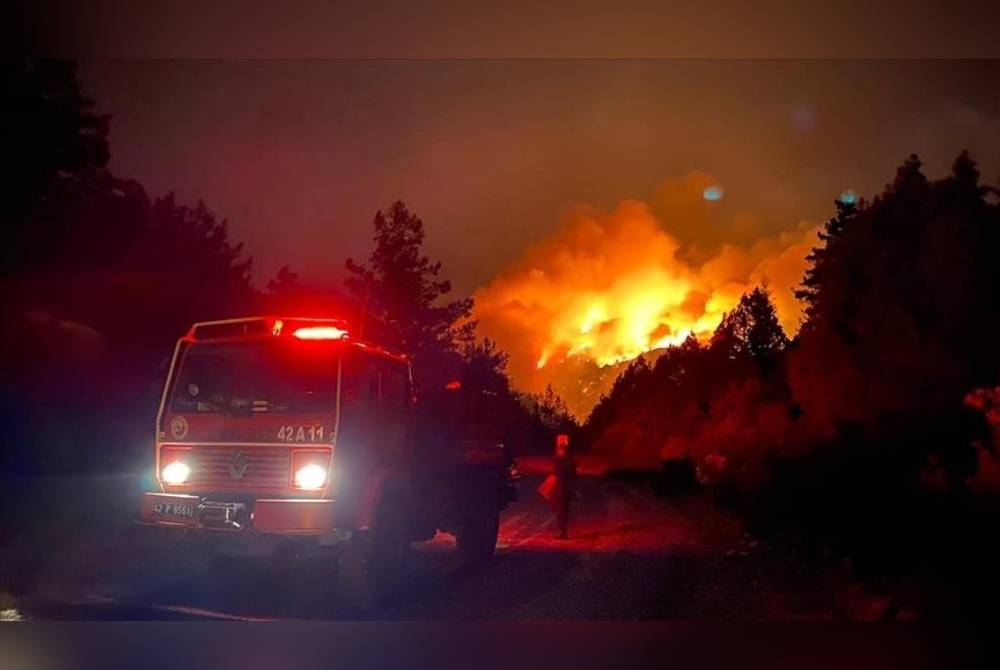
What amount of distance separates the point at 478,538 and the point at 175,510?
2.54 metres

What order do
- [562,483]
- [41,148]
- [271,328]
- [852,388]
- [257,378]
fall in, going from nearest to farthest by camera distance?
[257,378]
[271,328]
[562,483]
[852,388]
[41,148]

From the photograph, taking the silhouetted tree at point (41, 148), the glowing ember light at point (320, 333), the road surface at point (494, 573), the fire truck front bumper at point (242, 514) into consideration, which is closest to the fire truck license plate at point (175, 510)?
the fire truck front bumper at point (242, 514)

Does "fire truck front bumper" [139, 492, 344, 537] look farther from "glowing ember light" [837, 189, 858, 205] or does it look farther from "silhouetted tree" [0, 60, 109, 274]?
"glowing ember light" [837, 189, 858, 205]

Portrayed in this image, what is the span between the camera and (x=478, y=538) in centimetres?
677

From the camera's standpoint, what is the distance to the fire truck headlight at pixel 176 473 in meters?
5.29

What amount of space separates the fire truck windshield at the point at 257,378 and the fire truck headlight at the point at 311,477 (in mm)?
381

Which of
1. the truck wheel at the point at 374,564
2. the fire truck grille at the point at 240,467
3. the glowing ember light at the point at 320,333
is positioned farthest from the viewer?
the glowing ember light at the point at 320,333

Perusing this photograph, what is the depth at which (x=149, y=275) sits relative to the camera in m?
7.32

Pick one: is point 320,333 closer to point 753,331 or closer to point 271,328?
point 271,328

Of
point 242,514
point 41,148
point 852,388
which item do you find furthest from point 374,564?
point 41,148

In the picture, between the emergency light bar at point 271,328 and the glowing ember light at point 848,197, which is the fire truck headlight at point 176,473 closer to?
the emergency light bar at point 271,328

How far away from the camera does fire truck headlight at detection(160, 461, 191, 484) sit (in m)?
5.29

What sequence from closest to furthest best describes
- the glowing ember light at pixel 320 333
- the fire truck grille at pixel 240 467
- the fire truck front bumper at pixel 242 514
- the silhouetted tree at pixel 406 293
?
the fire truck front bumper at pixel 242 514 < the fire truck grille at pixel 240 467 < the glowing ember light at pixel 320 333 < the silhouetted tree at pixel 406 293

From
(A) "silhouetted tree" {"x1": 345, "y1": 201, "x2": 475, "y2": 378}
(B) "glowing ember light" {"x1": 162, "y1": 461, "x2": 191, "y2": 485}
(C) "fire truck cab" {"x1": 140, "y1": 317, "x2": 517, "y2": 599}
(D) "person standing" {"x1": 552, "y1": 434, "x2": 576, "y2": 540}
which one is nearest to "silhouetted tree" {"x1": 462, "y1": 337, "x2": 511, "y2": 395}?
(A) "silhouetted tree" {"x1": 345, "y1": 201, "x2": 475, "y2": 378}
